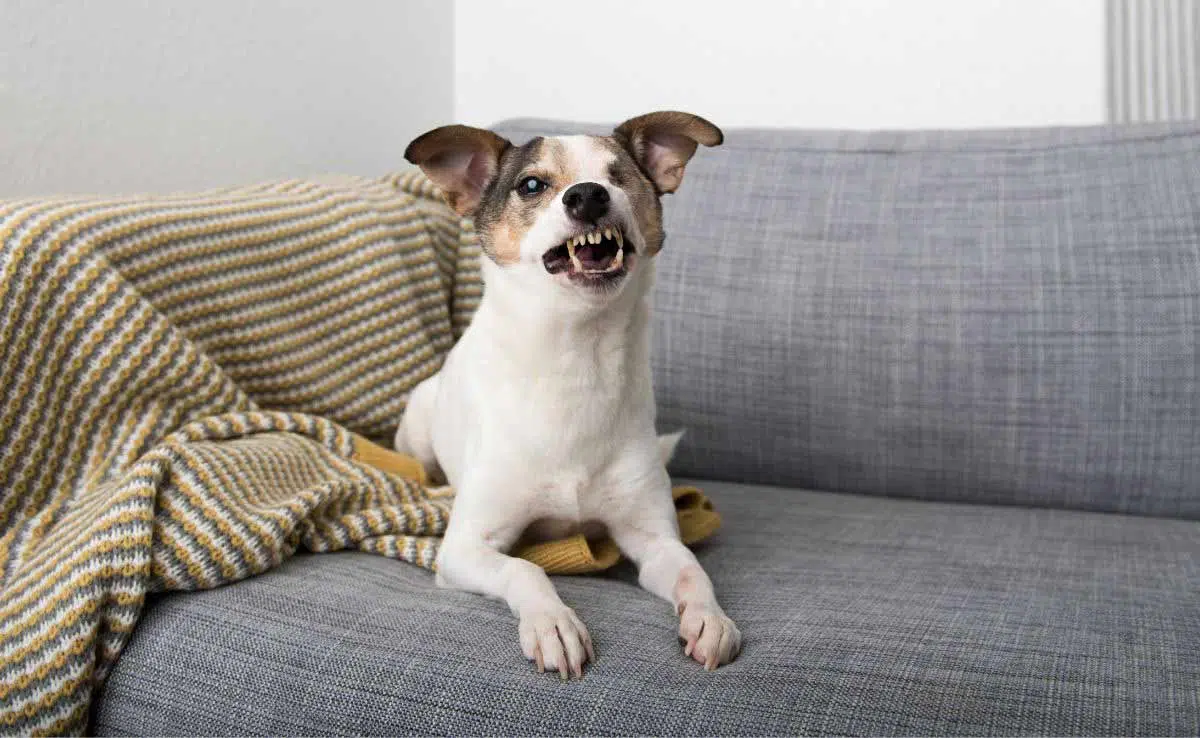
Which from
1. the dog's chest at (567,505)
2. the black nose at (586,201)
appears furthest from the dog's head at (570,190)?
the dog's chest at (567,505)

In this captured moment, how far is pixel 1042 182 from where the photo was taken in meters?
2.03

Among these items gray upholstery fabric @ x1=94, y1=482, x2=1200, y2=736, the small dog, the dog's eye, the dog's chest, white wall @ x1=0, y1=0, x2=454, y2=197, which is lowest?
gray upholstery fabric @ x1=94, y1=482, x2=1200, y2=736

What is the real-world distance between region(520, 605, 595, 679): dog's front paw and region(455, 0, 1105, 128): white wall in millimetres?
1864

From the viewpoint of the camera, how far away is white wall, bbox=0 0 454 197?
6.47ft

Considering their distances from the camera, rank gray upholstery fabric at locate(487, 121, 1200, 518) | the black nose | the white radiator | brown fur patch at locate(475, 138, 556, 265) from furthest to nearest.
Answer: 1. the white radiator
2. gray upholstery fabric at locate(487, 121, 1200, 518)
3. brown fur patch at locate(475, 138, 556, 265)
4. the black nose

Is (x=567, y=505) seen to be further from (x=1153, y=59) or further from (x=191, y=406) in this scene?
(x=1153, y=59)

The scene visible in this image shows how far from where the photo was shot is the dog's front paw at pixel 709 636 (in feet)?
3.94

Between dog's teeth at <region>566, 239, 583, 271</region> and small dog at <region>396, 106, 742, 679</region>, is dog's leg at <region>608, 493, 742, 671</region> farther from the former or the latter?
dog's teeth at <region>566, 239, 583, 271</region>

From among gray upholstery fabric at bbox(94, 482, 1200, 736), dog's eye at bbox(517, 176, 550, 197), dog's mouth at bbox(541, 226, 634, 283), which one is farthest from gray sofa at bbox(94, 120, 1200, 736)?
dog's eye at bbox(517, 176, 550, 197)

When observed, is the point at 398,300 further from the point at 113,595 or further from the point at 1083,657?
the point at 1083,657

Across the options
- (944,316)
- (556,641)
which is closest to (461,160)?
A: (556,641)

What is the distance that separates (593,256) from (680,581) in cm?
Answer: 43

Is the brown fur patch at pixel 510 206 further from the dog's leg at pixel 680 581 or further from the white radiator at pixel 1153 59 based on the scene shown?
the white radiator at pixel 1153 59

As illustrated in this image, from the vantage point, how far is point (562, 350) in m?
1.53
